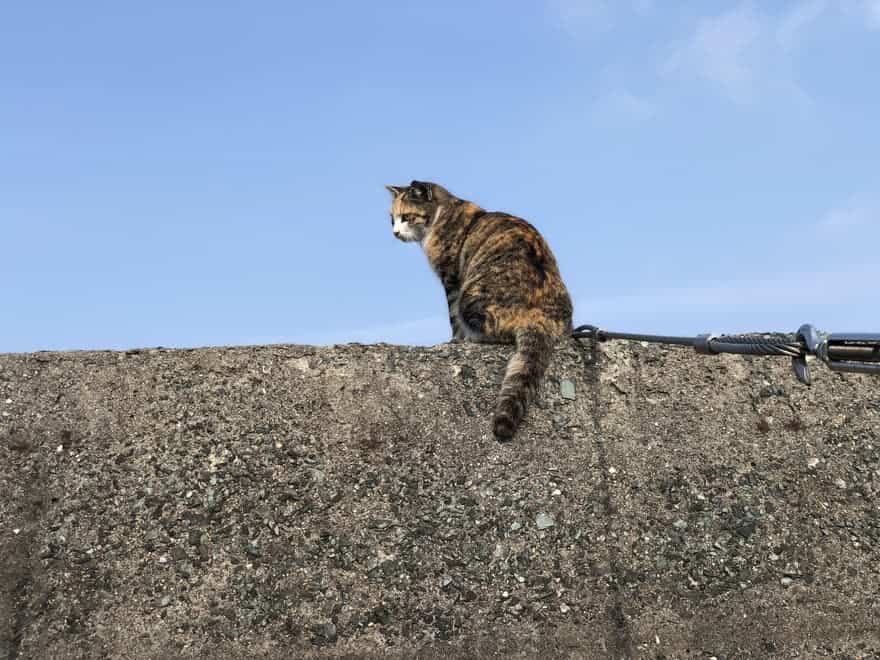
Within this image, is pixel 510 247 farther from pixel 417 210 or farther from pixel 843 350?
pixel 843 350

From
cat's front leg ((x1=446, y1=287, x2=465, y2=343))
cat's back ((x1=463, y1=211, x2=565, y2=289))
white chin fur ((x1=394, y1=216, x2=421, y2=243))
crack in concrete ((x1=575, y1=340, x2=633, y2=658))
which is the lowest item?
crack in concrete ((x1=575, y1=340, x2=633, y2=658))

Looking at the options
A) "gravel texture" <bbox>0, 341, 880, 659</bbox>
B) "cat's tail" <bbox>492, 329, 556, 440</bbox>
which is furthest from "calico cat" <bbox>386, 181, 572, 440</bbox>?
"gravel texture" <bbox>0, 341, 880, 659</bbox>

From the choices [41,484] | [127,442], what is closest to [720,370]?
[127,442]

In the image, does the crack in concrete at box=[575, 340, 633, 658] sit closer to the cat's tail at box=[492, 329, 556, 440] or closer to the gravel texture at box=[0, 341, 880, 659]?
the gravel texture at box=[0, 341, 880, 659]

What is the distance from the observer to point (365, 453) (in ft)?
14.1

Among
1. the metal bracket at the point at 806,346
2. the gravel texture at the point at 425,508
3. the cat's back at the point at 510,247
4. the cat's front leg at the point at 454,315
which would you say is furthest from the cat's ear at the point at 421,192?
the metal bracket at the point at 806,346

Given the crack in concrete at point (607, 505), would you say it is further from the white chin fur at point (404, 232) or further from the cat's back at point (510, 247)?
the white chin fur at point (404, 232)

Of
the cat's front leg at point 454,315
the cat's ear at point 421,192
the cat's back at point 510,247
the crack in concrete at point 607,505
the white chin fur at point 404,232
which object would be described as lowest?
the crack in concrete at point 607,505

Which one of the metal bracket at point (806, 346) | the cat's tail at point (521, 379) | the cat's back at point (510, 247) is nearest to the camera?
the metal bracket at point (806, 346)

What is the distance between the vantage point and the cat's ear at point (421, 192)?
6227mm

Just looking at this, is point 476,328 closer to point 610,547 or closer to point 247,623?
point 610,547

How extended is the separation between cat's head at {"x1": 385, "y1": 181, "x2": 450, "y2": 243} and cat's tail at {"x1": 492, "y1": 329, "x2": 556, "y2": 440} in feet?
5.93

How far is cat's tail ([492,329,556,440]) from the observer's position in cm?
424

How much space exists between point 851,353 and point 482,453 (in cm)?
231
